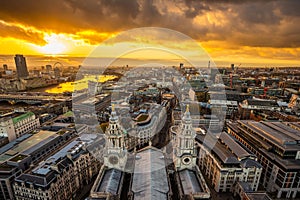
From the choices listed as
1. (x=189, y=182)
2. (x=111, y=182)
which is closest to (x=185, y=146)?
(x=189, y=182)

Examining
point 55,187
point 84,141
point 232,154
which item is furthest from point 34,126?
point 232,154

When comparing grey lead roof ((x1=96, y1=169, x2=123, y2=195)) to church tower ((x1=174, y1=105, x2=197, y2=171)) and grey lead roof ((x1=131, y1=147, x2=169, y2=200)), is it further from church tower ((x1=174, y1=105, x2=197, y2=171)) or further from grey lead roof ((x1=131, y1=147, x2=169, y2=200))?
church tower ((x1=174, y1=105, x2=197, y2=171))

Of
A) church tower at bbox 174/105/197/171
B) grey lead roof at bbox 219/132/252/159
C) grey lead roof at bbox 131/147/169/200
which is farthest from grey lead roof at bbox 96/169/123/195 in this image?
grey lead roof at bbox 219/132/252/159

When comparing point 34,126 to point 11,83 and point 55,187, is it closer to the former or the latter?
point 55,187

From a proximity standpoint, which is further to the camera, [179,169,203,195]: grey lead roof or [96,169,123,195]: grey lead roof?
[179,169,203,195]: grey lead roof

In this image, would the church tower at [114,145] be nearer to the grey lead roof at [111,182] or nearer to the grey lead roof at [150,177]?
the grey lead roof at [111,182]

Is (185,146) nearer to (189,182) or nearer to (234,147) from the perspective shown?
(189,182)
